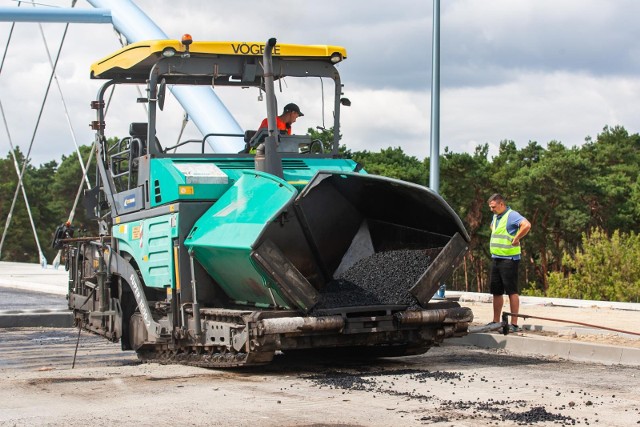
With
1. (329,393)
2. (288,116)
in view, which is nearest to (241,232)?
(329,393)

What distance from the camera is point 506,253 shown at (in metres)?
12.3

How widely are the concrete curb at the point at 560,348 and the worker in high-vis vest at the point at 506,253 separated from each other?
50 centimetres

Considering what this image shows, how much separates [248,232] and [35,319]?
7.66 meters

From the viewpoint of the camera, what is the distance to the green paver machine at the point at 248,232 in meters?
8.85

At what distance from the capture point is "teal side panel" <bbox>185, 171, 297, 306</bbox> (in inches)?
341

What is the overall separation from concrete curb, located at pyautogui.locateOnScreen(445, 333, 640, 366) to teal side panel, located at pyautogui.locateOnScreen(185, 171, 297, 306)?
11.5 feet

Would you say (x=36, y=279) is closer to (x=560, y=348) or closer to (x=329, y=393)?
(x=560, y=348)

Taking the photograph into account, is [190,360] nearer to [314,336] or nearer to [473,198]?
[314,336]

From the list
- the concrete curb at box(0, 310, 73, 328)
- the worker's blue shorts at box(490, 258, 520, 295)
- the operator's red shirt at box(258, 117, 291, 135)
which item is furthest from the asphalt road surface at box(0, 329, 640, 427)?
the concrete curb at box(0, 310, 73, 328)

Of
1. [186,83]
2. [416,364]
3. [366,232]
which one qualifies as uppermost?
[186,83]

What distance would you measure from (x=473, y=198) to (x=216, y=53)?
4666 cm

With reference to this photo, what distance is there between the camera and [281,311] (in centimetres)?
884

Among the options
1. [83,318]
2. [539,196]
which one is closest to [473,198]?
[539,196]

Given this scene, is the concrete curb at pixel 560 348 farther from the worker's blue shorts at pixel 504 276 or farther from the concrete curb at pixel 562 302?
the concrete curb at pixel 562 302
